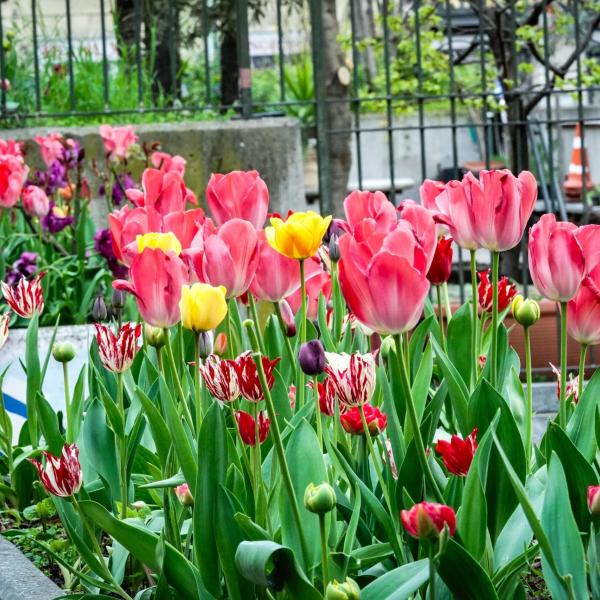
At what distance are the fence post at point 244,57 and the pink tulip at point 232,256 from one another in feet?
14.0

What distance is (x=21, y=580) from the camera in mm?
1954

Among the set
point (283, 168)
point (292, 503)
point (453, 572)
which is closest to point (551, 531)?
point (453, 572)

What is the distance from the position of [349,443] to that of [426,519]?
75 cm

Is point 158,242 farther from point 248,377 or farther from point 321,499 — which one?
point 321,499

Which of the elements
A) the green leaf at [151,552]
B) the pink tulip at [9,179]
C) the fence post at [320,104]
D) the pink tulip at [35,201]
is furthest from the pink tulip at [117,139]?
the green leaf at [151,552]

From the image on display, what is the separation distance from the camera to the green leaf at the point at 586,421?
5.77 ft

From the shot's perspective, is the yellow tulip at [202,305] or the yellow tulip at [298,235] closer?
the yellow tulip at [202,305]

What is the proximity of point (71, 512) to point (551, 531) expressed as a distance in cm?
85

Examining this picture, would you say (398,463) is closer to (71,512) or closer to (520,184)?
(520,184)

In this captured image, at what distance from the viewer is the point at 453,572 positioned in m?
1.44

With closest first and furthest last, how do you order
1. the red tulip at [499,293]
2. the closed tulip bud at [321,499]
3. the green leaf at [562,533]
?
the closed tulip bud at [321,499] → the green leaf at [562,533] → the red tulip at [499,293]

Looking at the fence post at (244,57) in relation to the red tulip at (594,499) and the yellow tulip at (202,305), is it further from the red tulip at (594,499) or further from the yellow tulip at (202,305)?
the red tulip at (594,499)

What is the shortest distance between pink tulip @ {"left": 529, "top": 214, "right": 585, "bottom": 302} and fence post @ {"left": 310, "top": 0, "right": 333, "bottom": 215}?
4203 mm

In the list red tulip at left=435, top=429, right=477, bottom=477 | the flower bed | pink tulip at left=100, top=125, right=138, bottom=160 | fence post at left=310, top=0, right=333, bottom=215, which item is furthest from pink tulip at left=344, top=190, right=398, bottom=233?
fence post at left=310, top=0, right=333, bottom=215
